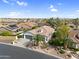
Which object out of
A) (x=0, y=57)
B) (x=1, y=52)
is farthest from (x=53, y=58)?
(x=1, y=52)

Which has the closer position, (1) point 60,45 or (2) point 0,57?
(2) point 0,57

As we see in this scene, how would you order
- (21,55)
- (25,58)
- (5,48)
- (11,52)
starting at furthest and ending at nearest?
(5,48)
(11,52)
(21,55)
(25,58)

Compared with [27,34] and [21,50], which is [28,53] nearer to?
[21,50]

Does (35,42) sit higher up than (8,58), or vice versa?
(8,58)

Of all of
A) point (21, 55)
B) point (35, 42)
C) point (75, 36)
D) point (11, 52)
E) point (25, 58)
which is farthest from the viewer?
point (75, 36)

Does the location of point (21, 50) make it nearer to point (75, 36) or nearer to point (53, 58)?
point (53, 58)

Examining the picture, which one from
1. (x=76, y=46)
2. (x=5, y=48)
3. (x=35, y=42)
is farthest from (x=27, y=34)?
(x=5, y=48)
